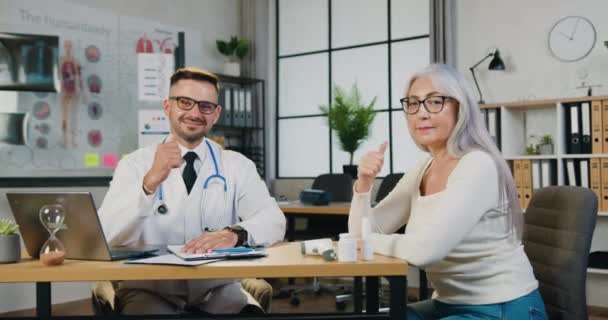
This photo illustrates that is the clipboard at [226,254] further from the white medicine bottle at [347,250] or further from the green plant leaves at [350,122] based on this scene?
the green plant leaves at [350,122]

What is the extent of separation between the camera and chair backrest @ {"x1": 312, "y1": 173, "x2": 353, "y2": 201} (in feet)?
16.5

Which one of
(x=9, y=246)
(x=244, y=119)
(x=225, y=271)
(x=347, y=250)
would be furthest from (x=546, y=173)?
(x=9, y=246)

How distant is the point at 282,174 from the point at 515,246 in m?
4.91

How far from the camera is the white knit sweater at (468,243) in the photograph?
66.8 inches

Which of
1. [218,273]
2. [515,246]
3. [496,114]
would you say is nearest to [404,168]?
[496,114]

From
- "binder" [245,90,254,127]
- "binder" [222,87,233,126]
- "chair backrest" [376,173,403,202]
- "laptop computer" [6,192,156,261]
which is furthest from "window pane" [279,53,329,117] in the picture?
"laptop computer" [6,192,156,261]

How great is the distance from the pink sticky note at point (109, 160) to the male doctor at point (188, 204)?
9.21ft

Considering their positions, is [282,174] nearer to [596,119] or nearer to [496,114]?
[496,114]

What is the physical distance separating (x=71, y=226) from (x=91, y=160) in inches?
134

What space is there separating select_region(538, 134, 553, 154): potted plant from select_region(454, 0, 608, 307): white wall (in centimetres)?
34

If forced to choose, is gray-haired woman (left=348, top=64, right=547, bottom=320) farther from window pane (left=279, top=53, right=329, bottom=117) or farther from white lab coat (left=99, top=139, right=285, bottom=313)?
window pane (left=279, top=53, right=329, bottom=117)

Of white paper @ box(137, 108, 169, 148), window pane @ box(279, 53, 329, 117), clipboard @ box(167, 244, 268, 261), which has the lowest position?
clipboard @ box(167, 244, 268, 261)

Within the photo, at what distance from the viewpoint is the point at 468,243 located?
1.79 m

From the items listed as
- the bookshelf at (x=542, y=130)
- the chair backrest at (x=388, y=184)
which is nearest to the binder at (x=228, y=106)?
the chair backrest at (x=388, y=184)
